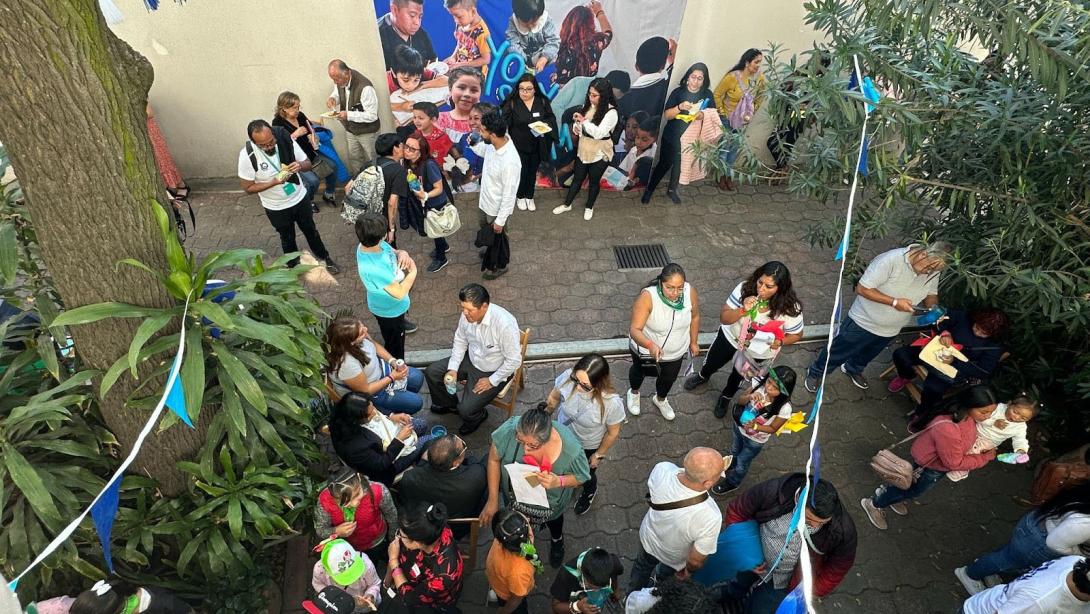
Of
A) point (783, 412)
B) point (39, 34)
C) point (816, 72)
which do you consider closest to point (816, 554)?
point (783, 412)

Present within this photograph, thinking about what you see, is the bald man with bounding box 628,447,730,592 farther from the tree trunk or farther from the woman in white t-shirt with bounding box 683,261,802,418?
the tree trunk

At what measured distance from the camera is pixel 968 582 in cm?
456

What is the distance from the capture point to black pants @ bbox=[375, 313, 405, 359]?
5.25 metres

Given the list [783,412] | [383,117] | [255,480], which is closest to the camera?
[255,480]

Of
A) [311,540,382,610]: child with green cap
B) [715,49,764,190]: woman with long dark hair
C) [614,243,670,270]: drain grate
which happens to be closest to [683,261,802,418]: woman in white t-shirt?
[614,243,670,270]: drain grate

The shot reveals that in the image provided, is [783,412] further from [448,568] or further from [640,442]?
[448,568]

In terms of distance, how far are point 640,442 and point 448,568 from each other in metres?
2.51

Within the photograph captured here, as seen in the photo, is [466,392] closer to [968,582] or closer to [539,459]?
[539,459]

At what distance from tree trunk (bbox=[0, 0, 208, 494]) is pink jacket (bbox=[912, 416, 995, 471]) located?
16.5 feet

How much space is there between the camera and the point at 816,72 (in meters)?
4.46

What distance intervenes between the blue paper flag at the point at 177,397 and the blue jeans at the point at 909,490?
4.92 meters

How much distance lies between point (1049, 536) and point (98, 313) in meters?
5.60

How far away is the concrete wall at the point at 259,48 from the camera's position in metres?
6.79

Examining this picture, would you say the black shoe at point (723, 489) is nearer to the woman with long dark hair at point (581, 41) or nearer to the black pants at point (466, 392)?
the black pants at point (466, 392)
